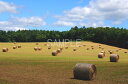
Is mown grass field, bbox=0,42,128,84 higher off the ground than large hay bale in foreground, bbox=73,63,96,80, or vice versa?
large hay bale in foreground, bbox=73,63,96,80

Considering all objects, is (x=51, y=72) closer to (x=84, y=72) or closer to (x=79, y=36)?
(x=84, y=72)

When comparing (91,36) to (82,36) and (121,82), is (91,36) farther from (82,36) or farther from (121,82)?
(121,82)

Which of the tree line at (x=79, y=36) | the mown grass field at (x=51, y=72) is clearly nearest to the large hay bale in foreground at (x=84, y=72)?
the mown grass field at (x=51, y=72)

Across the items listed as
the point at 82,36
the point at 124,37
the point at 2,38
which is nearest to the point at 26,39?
the point at 2,38

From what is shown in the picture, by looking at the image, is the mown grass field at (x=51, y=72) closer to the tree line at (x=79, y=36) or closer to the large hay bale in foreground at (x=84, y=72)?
the large hay bale in foreground at (x=84, y=72)

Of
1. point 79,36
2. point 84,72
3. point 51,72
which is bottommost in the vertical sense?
point 51,72

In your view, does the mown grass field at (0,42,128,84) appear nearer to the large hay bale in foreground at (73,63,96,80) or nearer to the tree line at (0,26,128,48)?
the large hay bale in foreground at (73,63,96,80)

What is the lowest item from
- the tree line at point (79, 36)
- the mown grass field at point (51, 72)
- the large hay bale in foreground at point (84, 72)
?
the mown grass field at point (51, 72)

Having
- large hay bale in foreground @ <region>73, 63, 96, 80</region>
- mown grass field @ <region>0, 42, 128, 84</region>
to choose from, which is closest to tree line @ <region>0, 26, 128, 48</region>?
mown grass field @ <region>0, 42, 128, 84</region>

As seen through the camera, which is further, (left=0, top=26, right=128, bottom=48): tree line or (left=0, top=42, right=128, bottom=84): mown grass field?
(left=0, top=26, right=128, bottom=48): tree line

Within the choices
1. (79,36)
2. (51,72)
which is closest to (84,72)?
(51,72)

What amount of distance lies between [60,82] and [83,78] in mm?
2682

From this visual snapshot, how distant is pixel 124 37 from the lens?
13112 centimetres

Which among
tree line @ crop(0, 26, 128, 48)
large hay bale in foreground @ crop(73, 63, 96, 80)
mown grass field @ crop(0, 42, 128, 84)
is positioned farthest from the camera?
tree line @ crop(0, 26, 128, 48)
